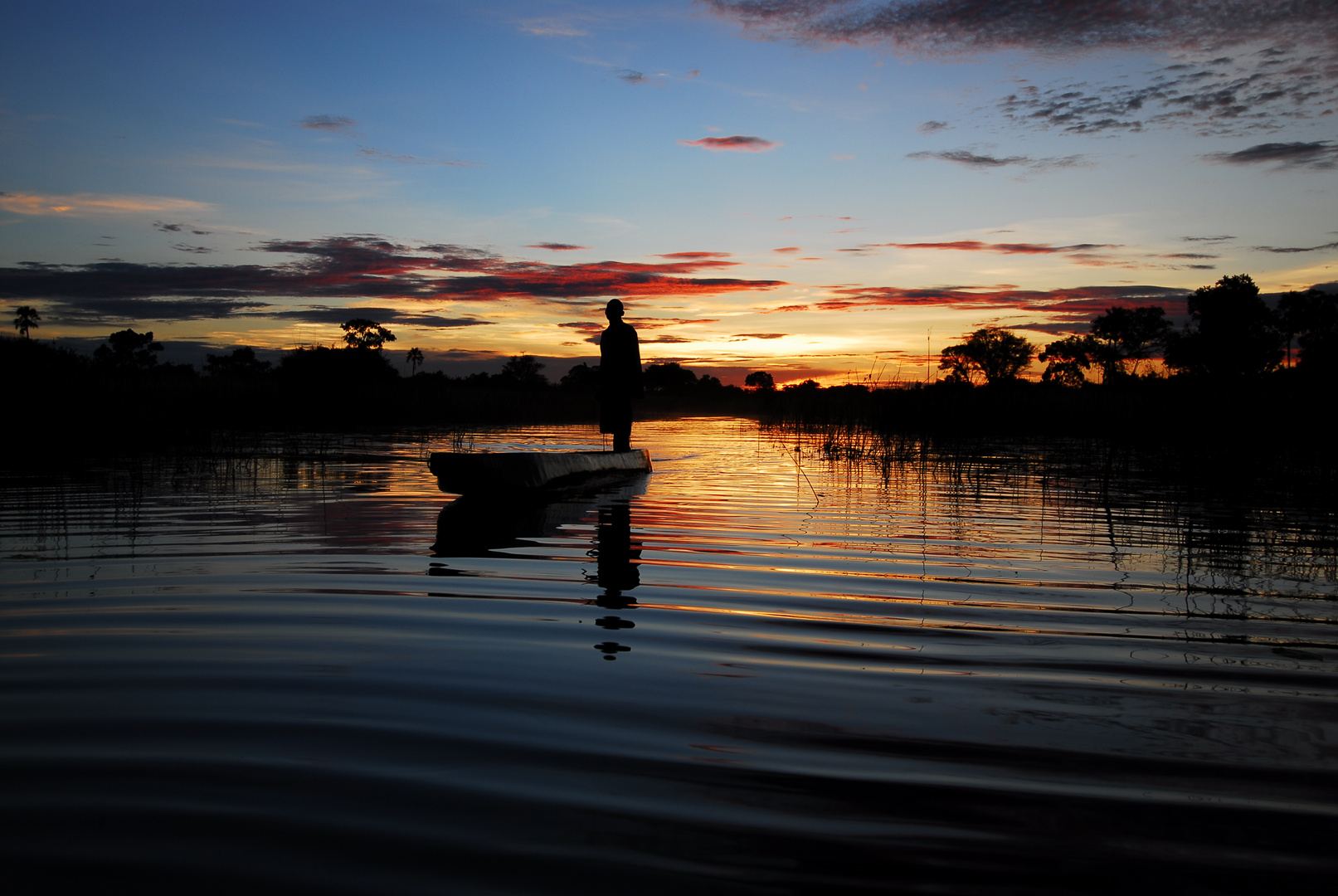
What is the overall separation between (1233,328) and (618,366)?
262ft

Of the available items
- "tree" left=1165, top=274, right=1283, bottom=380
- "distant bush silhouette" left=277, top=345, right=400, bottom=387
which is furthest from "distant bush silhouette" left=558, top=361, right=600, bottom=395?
"tree" left=1165, top=274, right=1283, bottom=380

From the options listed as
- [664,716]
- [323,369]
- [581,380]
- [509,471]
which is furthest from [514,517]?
[581,380]

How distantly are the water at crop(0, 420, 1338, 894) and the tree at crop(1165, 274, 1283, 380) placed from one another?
78559 millimetres

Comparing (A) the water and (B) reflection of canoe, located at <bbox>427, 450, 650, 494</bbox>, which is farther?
(B) reflection of canoe, located at <bbox>427, 450, 650, 494</bbox>

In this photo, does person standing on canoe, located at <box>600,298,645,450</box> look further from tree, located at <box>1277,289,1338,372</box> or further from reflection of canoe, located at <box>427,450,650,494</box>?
tree, located at <box>1277,289,1338,372</box>

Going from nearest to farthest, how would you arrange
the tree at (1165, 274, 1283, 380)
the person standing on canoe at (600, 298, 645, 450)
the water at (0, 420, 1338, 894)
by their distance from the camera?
the water at (0, 420, 1338, 894) → the person standing on canoe at (600, 298, 645, 450) → the tree at (1165, 274, 1283, 380)

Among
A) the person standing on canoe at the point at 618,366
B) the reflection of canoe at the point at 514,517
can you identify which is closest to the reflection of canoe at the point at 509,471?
the reflection of canoe at the point at 514,517

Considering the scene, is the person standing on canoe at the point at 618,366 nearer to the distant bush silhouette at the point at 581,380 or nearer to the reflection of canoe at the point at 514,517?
the reflection of canoe at the point at 514,517

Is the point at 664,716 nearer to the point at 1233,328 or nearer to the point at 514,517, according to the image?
the point at 514,517

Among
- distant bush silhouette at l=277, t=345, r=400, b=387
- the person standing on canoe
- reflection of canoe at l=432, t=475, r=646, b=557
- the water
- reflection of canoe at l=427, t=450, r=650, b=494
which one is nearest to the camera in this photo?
the water

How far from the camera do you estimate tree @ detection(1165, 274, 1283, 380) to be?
231ft

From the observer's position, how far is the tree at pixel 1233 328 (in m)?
70.4

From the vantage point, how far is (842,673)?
3043 mm

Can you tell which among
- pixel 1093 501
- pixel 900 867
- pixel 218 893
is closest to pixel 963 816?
pixel 900 867
